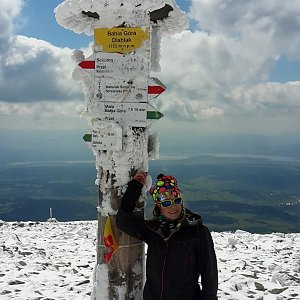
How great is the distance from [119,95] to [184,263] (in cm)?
192

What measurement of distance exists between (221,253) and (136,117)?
23.8 ft

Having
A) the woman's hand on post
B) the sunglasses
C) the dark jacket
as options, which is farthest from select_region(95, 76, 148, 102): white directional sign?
the dark jacket

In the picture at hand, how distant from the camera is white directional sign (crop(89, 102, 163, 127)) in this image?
3.95 m

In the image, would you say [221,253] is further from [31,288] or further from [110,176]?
[110,176]

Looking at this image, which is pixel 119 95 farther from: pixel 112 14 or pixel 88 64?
pixel 112 14

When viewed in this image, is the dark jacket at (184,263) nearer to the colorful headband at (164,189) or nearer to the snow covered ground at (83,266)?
the colorful headband at (164,189)

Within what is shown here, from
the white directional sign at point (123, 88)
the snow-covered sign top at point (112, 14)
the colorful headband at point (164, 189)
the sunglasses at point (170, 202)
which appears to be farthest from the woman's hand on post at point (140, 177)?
the snow-covered sign top at point (112, 14)

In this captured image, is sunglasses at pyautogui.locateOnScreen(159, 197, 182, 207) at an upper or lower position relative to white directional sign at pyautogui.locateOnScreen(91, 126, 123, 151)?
lower

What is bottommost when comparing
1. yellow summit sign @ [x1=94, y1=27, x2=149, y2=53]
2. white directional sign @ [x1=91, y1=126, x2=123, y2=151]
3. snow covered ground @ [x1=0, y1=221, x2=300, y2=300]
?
snow covered ground @ [x1=0, y1=221, x2=300, y2=300]

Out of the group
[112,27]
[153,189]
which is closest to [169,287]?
[153,189]

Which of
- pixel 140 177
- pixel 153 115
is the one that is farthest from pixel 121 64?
pixel 140 177

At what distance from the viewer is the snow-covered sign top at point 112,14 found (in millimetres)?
3773

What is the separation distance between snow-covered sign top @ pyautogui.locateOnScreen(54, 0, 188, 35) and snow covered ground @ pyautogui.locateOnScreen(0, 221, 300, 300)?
474 centimetres

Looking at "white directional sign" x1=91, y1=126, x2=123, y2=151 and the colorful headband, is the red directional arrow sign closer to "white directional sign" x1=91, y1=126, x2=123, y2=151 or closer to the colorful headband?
"white directional sign" x1=91, y1=126, x2=123, y2=151
